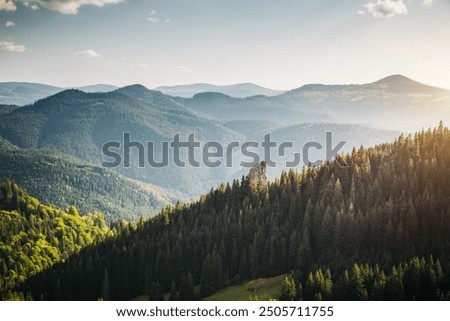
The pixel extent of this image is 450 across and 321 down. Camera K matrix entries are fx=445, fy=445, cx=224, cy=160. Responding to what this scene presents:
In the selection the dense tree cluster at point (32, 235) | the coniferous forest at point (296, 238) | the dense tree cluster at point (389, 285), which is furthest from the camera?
the dense tree cluster at point (32, 235)

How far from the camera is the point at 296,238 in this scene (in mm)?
90062

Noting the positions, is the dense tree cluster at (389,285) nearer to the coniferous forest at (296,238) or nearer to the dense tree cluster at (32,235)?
the coniferous forest at (296,238)

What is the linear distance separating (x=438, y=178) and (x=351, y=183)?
714 inches

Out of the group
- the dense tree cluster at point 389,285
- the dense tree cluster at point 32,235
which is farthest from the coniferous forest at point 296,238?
the dense tree cluster at point 32,235

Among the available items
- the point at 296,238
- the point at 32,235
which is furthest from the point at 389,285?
the point at 32,235

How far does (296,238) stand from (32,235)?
100552mm

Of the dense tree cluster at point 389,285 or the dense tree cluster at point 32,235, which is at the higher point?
the dense tree cluster at point 389,285

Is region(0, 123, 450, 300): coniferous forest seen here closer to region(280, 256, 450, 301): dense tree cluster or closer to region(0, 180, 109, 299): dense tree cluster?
region(280, 256, 450, 301): dense tree cluster

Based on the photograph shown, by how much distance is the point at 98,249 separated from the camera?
11719 centimetres

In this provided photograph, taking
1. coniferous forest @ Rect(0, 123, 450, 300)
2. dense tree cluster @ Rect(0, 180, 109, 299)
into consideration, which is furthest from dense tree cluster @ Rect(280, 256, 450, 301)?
dense tree cluster @ Rect(0, 180, 109, 299)

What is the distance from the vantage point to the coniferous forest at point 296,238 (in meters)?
76.8

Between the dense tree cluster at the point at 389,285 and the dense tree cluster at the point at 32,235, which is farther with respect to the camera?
the dense tree cluster at the point at 32,235

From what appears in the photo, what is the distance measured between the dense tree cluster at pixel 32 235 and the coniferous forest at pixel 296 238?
4.83 m

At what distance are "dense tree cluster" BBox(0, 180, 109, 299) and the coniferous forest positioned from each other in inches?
190
